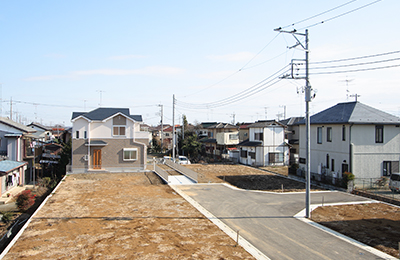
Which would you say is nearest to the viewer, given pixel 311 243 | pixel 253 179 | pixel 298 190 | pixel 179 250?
pixel 179 250

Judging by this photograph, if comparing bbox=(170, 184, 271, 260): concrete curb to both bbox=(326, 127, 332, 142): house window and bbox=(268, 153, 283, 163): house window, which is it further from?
bbox=(268, 153, 283, 163): house window

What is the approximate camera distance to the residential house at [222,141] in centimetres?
4562

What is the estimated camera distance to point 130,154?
98.0 feet

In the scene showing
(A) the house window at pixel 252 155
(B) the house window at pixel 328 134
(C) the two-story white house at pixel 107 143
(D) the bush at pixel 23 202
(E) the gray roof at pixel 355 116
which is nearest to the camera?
(D) the bush at pixel 23 202

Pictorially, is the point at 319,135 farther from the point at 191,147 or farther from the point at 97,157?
the point at 191,147

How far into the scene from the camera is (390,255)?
9.27 metres

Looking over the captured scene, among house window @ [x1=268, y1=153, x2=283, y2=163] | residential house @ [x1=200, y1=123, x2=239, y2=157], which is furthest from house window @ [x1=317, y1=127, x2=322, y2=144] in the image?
residential house @ [x1=200, y1=123, x2=239, y2=157]

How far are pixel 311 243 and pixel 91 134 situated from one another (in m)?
24.6

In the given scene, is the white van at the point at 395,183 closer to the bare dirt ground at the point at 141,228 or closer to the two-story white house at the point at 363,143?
the two-story white house at the point at 363,143

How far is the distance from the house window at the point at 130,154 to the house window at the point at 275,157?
1733 cm

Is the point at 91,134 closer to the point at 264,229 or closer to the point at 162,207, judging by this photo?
the point at 162,207

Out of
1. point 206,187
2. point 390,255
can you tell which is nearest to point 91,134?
point 206,187

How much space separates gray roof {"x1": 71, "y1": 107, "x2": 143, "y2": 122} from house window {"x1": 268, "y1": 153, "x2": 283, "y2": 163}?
56.4 ft

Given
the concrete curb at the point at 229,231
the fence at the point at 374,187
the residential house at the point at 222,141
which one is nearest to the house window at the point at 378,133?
the fence at the point at 374,187
